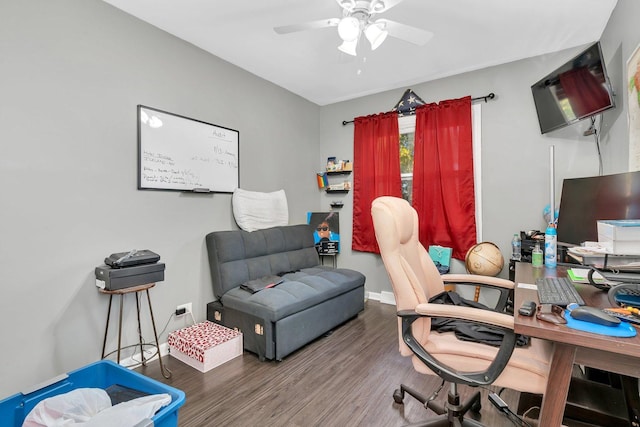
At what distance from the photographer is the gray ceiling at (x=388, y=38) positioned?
7.29 feet

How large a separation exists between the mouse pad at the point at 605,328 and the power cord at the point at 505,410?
105 cm

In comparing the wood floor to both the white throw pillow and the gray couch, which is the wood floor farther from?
the white throw pillow

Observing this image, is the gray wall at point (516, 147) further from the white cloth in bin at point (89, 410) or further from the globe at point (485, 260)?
the white cloth in bin at point (89, 410)

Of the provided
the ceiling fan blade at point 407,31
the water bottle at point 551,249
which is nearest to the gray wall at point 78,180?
the ceiling fan blade at point 407,31

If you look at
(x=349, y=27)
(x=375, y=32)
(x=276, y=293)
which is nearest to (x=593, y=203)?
(x=375, y=32)

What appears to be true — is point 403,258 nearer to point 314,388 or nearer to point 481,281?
point 481,281

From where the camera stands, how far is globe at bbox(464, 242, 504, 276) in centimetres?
290

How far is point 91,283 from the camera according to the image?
212 cm

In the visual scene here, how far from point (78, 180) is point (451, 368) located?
247 cm

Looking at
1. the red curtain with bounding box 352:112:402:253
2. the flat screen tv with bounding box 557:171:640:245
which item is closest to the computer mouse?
the flat screen tv with bounding box 557:171:640:245

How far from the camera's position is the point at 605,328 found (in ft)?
3.05

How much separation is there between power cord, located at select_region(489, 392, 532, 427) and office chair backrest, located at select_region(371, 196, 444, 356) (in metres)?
0.72

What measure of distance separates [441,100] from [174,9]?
274 centimetres

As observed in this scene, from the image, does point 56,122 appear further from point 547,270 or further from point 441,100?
point 441,100
